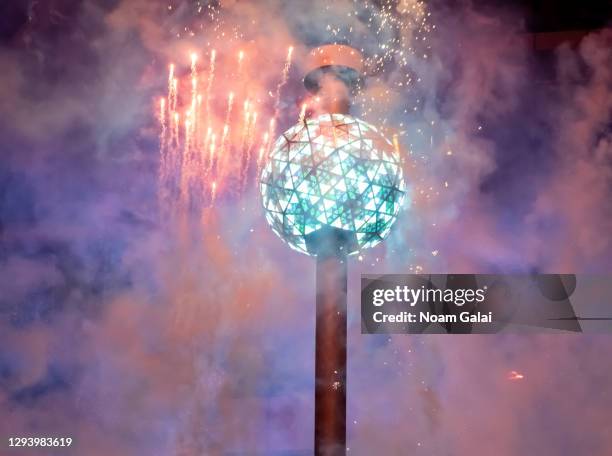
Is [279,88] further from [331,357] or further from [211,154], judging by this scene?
[331,357]

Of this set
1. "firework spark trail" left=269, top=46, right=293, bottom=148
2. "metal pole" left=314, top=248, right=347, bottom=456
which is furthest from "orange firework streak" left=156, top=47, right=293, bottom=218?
"metal pole" left=314, top=248, right=347, bottom=456

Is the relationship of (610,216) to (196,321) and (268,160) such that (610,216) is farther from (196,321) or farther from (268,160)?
(196,321)

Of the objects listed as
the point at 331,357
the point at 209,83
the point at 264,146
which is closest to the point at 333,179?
the point at 331,357

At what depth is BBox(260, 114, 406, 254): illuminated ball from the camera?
15.4 ft

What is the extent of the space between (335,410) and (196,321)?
3884 millimetres

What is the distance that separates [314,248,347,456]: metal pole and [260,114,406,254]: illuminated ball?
73 cm

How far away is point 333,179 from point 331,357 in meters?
2.02

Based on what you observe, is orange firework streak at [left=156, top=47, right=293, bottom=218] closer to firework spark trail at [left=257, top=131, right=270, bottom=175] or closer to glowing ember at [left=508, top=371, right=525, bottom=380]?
firework spark trail at [left=257, top=131, right=270, bottom=175]

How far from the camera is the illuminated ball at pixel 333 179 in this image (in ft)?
15.4

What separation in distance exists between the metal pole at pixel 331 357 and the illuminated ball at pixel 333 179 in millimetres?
733

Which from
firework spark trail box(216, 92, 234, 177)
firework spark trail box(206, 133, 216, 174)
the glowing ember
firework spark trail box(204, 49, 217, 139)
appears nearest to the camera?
firework spark trail box(204, 49, 217, 139)

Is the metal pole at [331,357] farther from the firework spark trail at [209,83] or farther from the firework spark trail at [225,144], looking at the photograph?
the firework spark trail at [209,83]

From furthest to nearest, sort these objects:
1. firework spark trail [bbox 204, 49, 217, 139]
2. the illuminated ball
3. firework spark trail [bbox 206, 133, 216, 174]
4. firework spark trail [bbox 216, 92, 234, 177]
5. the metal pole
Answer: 1. firework spark trail [bbox 206, 133, 216, 174]
2. firework spark trail [bbox 216, 92, 234, 177]
3. firework spark trail [bbox 204, 49, 217, 139]
4. the metal pole
5. the illuminated ball

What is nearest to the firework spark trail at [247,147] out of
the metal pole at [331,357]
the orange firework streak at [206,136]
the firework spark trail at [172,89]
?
the orange firework streak at [206,136]
